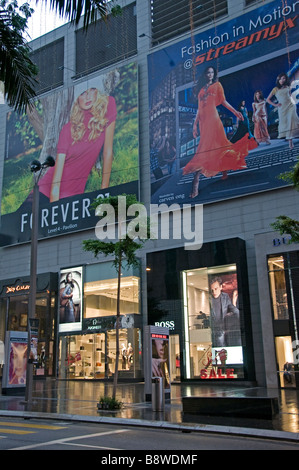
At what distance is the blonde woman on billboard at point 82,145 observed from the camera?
120 feet

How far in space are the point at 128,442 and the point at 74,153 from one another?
31.0 metres

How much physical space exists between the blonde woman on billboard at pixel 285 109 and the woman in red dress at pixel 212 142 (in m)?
1.97

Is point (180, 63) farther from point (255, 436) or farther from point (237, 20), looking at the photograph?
point (255, 436)

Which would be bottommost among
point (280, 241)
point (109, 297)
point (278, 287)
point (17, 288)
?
point (278, 287)

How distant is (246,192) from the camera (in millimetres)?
29281

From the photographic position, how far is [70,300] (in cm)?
3531

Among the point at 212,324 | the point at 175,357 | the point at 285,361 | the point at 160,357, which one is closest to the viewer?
the point at 160,357

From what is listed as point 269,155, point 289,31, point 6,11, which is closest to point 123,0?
point 289,31

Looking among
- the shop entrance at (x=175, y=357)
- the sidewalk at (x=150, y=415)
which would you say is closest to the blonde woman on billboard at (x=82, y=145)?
the shop entrance at (x=175, y=357)

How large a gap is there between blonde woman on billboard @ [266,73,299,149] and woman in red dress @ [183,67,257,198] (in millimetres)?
1972

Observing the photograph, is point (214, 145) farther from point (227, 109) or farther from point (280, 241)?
point (280, 241)

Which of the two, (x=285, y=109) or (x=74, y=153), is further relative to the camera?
(x=74, y=153)

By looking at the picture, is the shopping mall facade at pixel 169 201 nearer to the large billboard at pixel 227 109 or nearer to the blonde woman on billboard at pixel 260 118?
the large billboard at pixel 227 109

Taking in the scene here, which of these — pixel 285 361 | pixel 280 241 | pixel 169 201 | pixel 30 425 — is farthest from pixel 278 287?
pixel 30 425
